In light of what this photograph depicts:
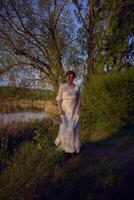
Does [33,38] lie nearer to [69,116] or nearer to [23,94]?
[23,94]

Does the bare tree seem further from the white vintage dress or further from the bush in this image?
the white vintage dress

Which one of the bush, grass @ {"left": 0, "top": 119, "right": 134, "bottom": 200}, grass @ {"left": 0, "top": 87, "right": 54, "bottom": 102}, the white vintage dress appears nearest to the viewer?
grass @ {"left": 0, "top": 119, "right": 134, "bottom": 200}

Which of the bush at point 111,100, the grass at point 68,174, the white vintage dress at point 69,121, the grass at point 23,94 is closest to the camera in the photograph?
the grass at point 68,174

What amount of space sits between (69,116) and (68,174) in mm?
2096

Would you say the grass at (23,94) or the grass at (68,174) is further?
the grass at (23,94)

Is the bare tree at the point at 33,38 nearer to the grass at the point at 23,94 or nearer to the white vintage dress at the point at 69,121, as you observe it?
the grass at the point at 23,94

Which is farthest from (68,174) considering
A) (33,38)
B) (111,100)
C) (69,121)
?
(33,38)

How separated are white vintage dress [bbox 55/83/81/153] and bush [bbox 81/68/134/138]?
544 centimetres

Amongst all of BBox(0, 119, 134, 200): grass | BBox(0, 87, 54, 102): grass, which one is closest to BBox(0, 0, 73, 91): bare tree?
BBox(0, 87, 54, 102): grass

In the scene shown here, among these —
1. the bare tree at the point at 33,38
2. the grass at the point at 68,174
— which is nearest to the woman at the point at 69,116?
the grass at the point at 68,174

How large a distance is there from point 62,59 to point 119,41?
262 cm

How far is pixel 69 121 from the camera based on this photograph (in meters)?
11.4

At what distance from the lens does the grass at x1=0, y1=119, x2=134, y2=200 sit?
8.56m

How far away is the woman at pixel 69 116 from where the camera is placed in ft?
37.2
